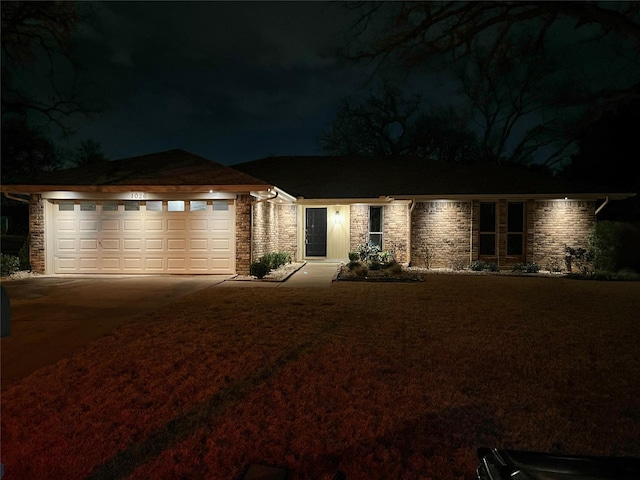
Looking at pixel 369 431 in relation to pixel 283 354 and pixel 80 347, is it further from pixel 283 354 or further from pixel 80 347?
pixel 80 347

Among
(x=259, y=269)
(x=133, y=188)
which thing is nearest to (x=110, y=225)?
(x=133, y=188)

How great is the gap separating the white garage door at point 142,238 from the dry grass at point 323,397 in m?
5.66

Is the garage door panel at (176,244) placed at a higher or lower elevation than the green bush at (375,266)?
higher

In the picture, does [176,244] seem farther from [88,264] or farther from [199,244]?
[88,264]

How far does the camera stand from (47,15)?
43.4 feet

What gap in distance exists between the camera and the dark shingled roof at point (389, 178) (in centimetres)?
1496

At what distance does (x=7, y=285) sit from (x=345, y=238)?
1085 centimetres

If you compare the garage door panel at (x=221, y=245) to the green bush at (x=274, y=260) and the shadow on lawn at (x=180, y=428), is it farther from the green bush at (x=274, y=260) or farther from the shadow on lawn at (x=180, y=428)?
the shadow on lawn at (x=180, y=428)

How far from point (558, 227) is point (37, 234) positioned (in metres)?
17.2

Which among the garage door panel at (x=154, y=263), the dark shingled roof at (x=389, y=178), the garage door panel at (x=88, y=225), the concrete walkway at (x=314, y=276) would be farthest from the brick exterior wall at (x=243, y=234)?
the garage door panel at (x=88, y=225)

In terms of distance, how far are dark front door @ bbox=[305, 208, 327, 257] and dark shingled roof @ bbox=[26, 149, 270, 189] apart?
4558 millimetres

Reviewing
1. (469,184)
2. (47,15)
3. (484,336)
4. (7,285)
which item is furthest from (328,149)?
(484,336)

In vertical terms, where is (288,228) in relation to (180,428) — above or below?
above

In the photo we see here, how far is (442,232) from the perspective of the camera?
14.9 m
